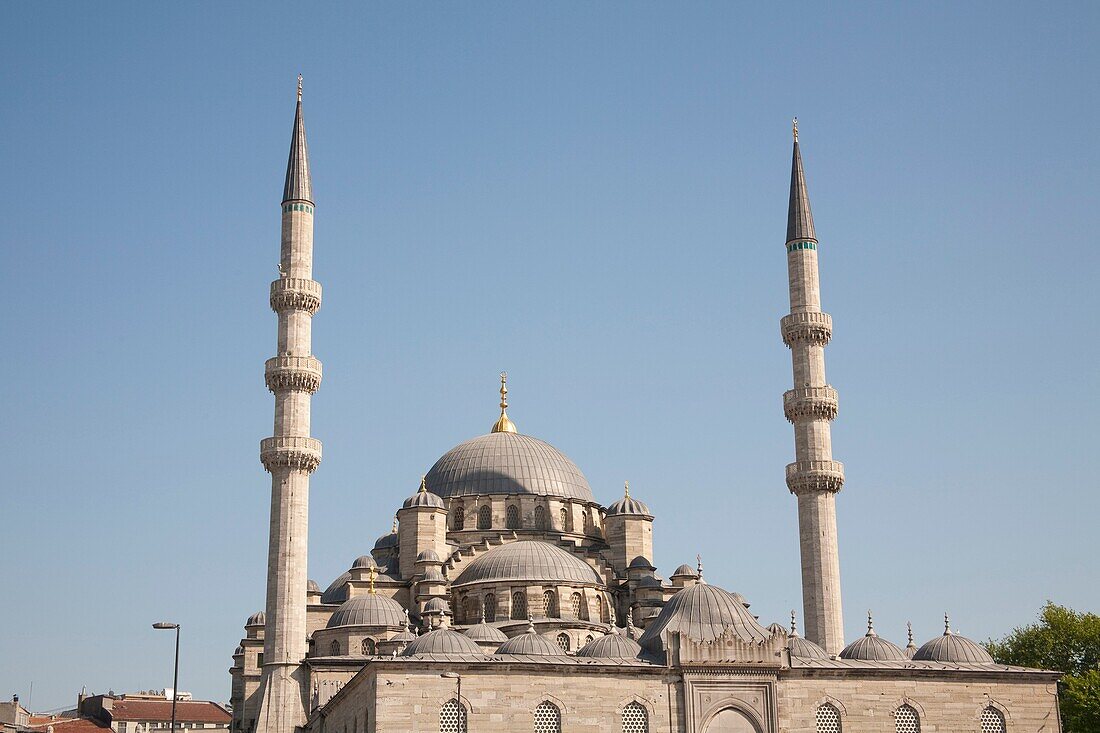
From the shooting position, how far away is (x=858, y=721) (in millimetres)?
32344

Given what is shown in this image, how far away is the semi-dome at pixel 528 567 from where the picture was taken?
42.8m

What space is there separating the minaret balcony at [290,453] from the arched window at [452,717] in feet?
40.7

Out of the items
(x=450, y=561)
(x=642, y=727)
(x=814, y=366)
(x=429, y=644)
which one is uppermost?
(x=814, y=366)

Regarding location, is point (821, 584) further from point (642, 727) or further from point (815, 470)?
point (642, 727)

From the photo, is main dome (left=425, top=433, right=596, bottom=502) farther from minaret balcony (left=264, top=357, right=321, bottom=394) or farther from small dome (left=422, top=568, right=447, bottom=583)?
minaret balcony (left=264, top=357, right=321, bottom=394)

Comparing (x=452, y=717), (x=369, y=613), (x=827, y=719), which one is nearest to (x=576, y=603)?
(x=369, y=613)

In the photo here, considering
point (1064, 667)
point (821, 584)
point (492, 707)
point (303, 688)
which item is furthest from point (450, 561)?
point (1064, 667)

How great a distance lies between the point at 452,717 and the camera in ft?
99.2

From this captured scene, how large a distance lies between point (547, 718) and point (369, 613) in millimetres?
11643

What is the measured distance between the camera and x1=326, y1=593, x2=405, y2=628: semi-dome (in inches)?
1614

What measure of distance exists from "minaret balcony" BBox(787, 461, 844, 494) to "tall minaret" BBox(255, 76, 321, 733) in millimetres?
14332

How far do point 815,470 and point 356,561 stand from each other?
1525 centimetres

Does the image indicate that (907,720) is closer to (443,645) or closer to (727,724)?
(727,724)

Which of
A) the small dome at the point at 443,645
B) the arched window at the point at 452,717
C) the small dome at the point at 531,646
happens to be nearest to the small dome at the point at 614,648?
the small dome at the point at 531,646
